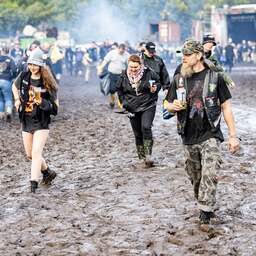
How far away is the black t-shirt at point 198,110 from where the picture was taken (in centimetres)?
689

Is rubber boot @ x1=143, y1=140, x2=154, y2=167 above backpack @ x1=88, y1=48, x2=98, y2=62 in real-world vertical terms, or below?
above

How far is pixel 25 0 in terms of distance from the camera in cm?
5206

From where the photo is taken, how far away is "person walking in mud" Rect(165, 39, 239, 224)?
686cm

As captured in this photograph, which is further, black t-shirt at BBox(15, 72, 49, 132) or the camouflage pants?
black t-shirt at BBox(15, 72, 49, 132)

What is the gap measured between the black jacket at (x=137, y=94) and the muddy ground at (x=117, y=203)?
0.83 meters

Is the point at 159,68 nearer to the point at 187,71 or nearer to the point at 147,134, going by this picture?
the point at 147,134

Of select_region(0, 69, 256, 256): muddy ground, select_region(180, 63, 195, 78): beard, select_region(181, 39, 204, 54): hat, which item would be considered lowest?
select_region(0, 69, 256, 256): muddy ground

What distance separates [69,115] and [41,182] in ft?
27.4

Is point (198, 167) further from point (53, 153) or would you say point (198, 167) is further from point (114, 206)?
point (53, 153)

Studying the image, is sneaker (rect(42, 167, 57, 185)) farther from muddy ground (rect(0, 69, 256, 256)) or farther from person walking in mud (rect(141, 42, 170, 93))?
person walking in mud (rect(141, 42, 170, 93))

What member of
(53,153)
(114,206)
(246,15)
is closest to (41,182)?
(114,206)

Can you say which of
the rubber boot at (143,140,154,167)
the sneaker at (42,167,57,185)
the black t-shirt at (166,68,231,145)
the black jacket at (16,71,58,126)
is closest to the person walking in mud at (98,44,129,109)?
the rubber boot at (143,140,154,167)

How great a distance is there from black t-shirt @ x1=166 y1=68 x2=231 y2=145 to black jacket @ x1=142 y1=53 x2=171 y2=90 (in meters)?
3.68

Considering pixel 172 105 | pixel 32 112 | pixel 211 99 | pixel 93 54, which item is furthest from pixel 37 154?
pixel 93 54
